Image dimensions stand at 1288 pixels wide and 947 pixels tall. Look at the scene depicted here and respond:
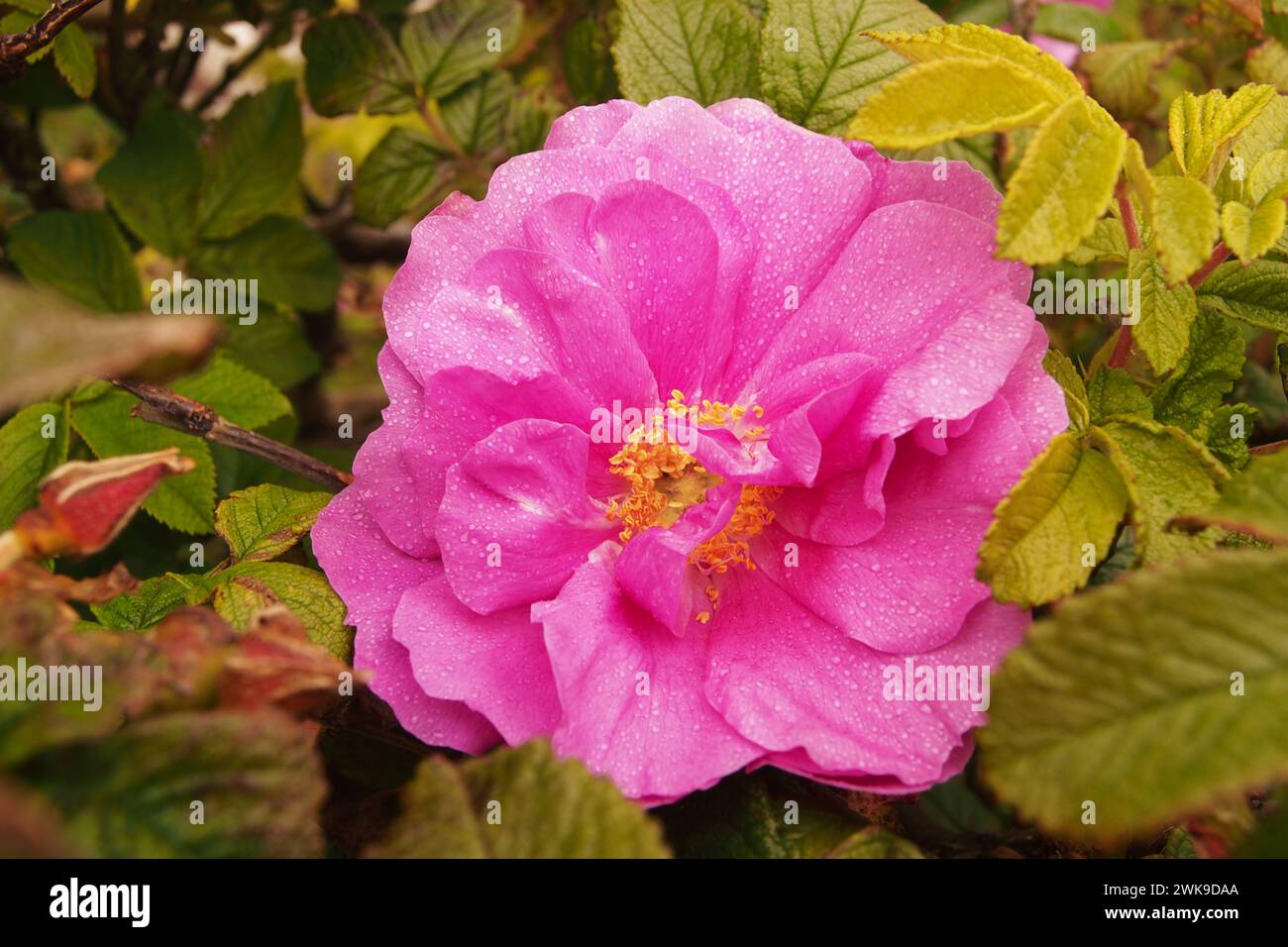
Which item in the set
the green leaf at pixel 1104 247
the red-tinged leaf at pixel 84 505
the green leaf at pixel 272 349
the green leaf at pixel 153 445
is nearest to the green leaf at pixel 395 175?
the green leaf at pixel 272 349

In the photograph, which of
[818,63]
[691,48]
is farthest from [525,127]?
[818,63]

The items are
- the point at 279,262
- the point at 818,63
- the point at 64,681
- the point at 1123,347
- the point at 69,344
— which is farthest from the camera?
the point at 279,262

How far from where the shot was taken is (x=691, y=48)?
3.85ft

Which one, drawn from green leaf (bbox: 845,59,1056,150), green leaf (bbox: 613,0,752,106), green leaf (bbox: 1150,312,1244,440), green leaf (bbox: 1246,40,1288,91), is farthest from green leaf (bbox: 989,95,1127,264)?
green leaf (bbox: 1246,40,1288,91)

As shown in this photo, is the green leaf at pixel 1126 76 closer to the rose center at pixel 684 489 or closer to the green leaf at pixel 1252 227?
the green leaf at pixel 1252 227

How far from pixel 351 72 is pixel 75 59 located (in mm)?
354

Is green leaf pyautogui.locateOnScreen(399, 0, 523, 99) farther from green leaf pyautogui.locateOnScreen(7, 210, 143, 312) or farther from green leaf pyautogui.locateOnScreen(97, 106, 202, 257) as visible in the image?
green leaf pyautogui.locateOnScreen(7, 210, 143, 312)

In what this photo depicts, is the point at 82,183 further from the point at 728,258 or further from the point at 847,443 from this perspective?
the point at 847,443

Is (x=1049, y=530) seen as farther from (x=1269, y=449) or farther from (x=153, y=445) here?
(x=153, y=445)

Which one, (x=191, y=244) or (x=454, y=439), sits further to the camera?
(x=191, y=244)

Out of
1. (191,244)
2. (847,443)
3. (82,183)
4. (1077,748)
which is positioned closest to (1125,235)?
(847,443)

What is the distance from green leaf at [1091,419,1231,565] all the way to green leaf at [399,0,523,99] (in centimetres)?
93
